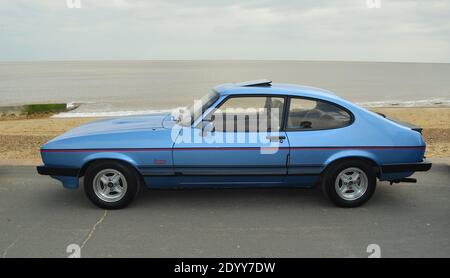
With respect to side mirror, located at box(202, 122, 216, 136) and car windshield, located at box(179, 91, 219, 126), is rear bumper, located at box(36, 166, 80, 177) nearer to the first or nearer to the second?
car windshield, located at box(179, 91, 219, 126)

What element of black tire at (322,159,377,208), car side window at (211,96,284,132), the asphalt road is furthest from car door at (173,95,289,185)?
black tire at (322,159,377,208)

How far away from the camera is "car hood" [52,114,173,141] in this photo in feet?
16.7

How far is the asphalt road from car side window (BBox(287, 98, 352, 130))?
1019mm

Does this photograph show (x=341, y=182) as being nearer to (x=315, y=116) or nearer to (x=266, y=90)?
(x=315, y=116)

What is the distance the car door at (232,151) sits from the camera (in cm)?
487

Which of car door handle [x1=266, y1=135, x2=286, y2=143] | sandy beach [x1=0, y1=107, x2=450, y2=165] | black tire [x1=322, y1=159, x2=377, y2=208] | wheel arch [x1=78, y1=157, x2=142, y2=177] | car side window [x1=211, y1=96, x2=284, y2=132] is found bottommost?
sandy beach [x1=0, y1=107, x2=450, y2=165]

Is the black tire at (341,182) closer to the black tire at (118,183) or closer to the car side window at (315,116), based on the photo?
the car side window at (315,116)

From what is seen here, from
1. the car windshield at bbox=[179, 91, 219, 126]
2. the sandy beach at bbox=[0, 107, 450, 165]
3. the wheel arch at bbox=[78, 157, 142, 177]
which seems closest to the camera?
the wheel arch at bbox=[78, 157, 142, 177]

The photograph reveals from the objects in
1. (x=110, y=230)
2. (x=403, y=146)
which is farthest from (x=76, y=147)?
(x=403, y=146)

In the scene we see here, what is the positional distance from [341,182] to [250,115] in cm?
138

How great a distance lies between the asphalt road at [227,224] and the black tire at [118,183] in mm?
109

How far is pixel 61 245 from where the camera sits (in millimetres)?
4133

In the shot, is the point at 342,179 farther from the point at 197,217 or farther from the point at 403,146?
the point at 197,217
